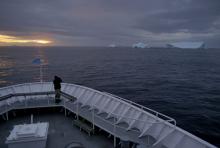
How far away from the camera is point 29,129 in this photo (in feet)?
19.6

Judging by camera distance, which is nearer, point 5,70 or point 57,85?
point 57,85

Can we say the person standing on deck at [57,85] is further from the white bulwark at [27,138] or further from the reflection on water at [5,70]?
the reflection on water at [5,70]

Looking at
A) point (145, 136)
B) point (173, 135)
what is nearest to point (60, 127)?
point (145, 136)

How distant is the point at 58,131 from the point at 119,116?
10.5 ft

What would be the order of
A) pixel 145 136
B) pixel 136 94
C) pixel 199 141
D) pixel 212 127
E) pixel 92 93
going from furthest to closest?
pixel 136 94 < pixel 212 127 < pixel 92 93 < pixel 145 136 < pixel 199 141

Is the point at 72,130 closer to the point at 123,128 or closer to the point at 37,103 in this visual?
the point at 123,128

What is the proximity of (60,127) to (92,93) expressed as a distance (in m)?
3.59

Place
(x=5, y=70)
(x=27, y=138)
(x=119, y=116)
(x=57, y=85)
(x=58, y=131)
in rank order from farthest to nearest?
(x=5, y=70)
(x=57, y=85)
(x=119, y=116)
(x=58, y=131)
(x=27, y=138)

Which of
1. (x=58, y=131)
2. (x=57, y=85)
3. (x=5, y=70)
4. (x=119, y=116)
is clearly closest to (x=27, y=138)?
(x=58, y=131)

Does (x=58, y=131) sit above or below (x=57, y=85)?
below

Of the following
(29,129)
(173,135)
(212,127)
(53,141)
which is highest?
(29,129)

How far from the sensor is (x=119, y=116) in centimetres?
825

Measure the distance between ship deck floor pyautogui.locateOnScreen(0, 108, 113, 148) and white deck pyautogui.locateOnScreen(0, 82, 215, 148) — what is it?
530 millimetres

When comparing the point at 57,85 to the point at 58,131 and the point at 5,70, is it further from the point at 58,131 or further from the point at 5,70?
the point at 5,70
